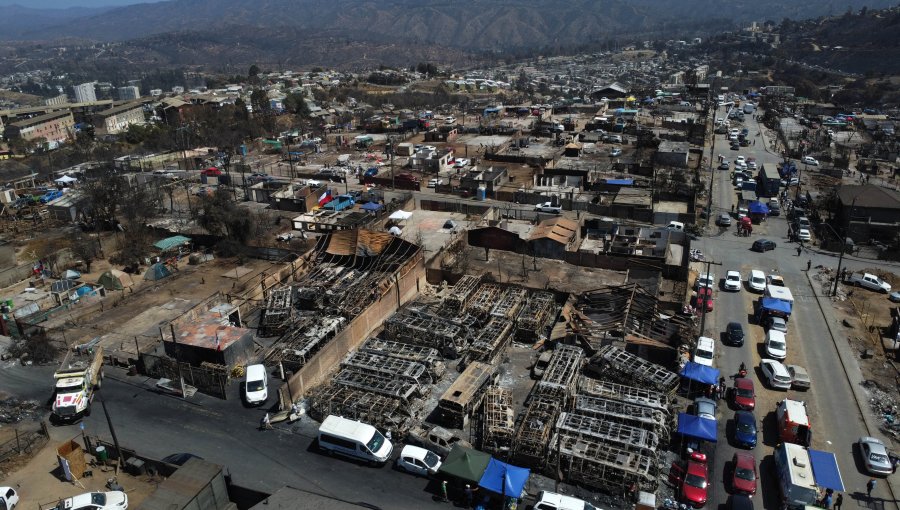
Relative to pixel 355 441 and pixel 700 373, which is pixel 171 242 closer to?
pixel 355 441

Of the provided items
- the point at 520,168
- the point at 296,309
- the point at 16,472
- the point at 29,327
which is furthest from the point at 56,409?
the point at 520,168

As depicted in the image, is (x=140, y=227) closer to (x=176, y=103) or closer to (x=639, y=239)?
(x=639, y=239)

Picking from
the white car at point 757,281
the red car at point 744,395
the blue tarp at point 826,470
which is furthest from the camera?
the white car at point 757,281

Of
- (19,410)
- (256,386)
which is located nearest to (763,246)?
(256,386)

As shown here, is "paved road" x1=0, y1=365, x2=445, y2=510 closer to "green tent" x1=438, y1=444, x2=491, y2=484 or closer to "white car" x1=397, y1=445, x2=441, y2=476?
"white car" x1=397, y1=445, x2=441, y2=476

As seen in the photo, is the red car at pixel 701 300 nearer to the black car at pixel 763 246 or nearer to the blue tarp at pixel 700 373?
the blue tarp at pixel 700 373

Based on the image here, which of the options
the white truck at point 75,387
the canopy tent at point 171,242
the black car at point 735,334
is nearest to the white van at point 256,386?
the white truck at point 75,387
